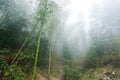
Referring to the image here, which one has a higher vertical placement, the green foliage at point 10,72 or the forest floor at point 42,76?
the green foliage at point 10,72

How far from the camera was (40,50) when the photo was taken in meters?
14.1

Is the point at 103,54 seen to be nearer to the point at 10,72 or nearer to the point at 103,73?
the point at 103,73

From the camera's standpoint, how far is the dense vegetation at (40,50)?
11742mm

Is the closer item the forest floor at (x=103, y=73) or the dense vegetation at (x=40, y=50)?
the dense vegetation at (x=40, y=50)

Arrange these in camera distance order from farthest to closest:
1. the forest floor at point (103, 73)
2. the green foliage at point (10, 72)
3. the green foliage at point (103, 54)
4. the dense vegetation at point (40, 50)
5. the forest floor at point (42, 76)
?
the green foliage at point (103, 54) → the forest floor at point (42, 76) → the forest floor at point (103, 73) → the dense vegetation at point (40, 50) → the green foliage at point (10, 72)

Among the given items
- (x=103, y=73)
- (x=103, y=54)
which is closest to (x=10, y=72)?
(x=103, y=73)

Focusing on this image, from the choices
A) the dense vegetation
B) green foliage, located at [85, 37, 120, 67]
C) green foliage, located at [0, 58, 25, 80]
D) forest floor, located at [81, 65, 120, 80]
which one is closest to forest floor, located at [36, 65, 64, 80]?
the dense vegetation

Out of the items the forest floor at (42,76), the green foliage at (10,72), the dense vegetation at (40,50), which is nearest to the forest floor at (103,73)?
the dense vegetation at (40,50)

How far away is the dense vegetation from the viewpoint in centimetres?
1174

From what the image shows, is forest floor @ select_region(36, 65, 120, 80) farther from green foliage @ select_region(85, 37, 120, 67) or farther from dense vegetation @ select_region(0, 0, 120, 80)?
green foliage @ select_region(85, 37, 120, 67)

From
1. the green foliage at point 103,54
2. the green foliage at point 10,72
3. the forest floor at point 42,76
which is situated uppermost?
the green foliage at point 103,54

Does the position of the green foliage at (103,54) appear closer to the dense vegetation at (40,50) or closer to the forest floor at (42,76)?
the dense vegetation at (40,50)

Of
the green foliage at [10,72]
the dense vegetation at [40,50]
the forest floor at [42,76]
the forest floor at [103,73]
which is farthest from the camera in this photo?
the forest floor at [42,76]

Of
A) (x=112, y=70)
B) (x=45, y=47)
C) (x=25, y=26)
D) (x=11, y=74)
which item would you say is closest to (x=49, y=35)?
(x=45, y=47)
